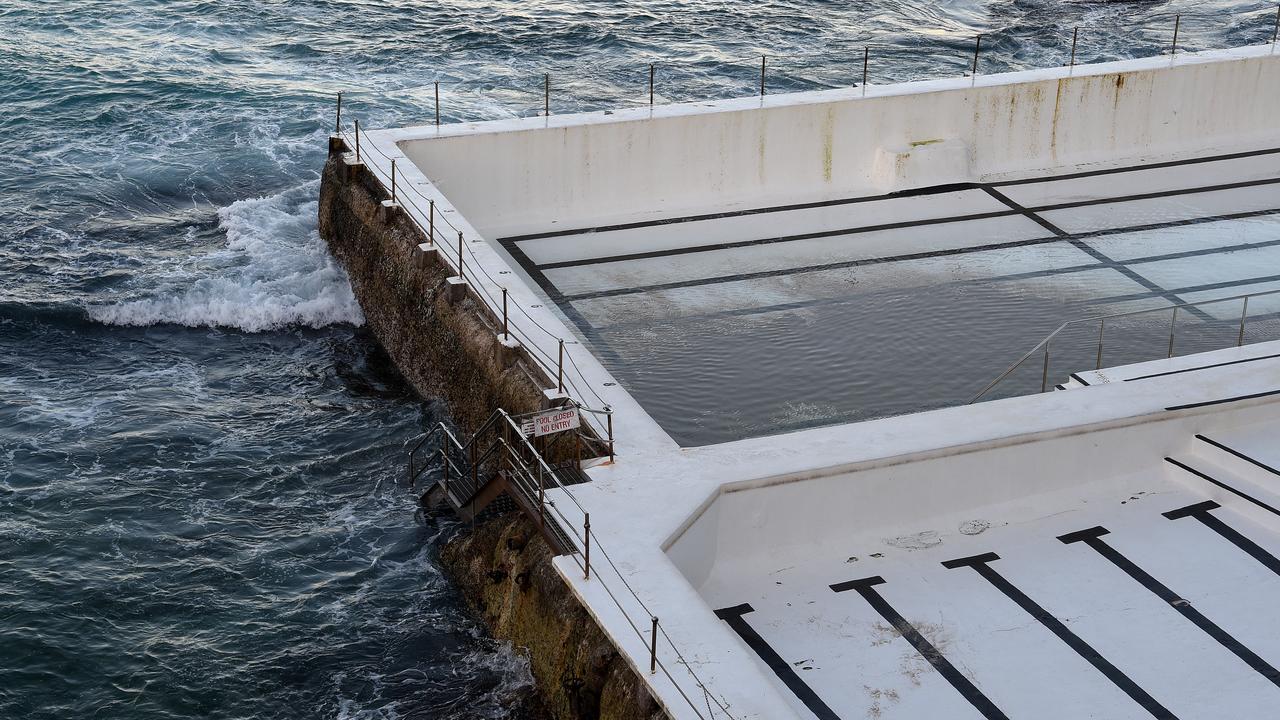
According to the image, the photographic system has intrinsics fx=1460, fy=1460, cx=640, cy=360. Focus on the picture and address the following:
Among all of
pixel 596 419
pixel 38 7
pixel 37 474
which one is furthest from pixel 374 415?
pixel 38 7

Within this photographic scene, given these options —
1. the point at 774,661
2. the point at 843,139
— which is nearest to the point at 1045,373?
the point at 774,661

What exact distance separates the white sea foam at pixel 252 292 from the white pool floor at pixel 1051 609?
35.1 ft

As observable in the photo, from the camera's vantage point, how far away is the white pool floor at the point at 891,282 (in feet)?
52.4

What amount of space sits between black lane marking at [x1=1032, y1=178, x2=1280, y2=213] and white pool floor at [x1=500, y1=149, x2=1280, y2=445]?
0.13 ft

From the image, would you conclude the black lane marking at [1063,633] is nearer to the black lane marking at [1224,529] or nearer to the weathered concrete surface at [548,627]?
the black lane marking at [1224,529]

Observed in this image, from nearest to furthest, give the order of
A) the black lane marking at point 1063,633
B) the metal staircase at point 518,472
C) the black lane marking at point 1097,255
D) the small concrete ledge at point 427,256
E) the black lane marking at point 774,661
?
the black lane marking at point 774,661, the black lane marking at point 1063,633, the metal staircase at point 518,472, the small concrete ledge at point 427,256, the black lane marking at point 1097,255

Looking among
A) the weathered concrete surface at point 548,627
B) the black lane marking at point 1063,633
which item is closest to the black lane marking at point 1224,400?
the black lane marking at point 1063,633

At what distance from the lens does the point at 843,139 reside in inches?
858

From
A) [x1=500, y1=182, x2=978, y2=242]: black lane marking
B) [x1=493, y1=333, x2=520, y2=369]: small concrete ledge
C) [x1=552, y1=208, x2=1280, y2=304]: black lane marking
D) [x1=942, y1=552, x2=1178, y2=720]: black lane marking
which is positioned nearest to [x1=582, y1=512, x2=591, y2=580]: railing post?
[x1=942, y1=552, x2=1178, y2=720]: black lane marking

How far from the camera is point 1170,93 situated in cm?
2297

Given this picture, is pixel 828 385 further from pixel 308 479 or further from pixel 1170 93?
pixel 1170 93

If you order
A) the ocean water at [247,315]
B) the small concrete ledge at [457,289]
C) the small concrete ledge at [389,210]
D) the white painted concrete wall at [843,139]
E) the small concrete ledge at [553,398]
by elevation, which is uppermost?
the white painted concrete wall at [843,139]

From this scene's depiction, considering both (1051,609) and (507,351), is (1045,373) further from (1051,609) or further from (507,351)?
(507,351)

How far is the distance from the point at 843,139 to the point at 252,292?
914cm
